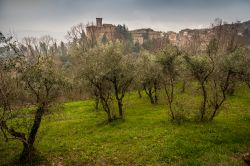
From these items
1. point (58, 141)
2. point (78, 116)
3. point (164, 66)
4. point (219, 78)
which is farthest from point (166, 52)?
Result: point (78, 116)

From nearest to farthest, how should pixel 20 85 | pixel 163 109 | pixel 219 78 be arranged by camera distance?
1. pixel 20 85
2. pixel 219 78
3. pixel 163 109

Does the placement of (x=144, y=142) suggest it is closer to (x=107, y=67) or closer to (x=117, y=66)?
(x=117, y=66)

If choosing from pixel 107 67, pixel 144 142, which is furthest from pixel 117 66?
pixel 144 142

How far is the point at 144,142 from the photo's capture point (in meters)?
30.3

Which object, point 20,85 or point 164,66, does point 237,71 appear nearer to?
point 164,66

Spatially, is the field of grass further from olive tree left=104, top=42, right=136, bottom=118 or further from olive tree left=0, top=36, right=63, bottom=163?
olive tree left=104, top=42, right=136, bottom=118

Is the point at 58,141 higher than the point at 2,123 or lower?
lower

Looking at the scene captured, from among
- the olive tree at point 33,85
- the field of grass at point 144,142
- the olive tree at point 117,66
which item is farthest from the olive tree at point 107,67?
the olive tree at point 33,85

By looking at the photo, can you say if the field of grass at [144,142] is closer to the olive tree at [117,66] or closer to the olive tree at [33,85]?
the olive tree at [33,85]

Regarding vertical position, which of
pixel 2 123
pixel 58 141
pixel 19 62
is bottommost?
pixel 58 141

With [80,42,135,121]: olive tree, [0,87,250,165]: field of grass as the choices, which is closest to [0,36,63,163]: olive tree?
[0,87,250,165]: field of grass

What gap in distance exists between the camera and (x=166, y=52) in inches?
1459

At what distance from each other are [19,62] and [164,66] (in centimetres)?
1904

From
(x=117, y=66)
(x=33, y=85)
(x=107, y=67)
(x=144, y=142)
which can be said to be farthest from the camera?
(x=117, y=66)
